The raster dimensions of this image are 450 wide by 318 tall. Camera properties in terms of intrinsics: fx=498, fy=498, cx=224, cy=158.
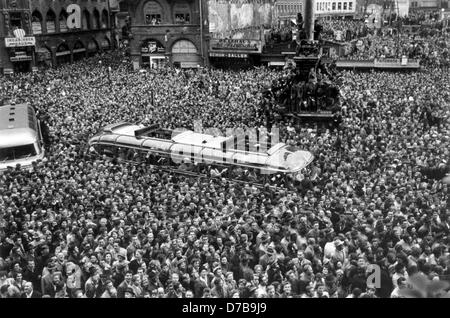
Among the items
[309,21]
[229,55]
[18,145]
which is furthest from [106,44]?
[18,145]

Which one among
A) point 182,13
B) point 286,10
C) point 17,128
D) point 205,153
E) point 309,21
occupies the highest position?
point 286,10

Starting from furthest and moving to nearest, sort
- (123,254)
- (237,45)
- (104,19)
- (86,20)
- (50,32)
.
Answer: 1. (104,19)
2. (86,20)
3. (50,32)
4. (237,45)
5. (123,254)

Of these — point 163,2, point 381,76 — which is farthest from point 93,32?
point 381,76

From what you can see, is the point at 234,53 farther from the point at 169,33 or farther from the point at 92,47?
the point at 92,47

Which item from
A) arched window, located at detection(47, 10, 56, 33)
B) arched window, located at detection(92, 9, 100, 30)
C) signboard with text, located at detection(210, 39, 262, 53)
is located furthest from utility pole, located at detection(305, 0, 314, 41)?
arched window, located at detection(92, 9, 100, 30)

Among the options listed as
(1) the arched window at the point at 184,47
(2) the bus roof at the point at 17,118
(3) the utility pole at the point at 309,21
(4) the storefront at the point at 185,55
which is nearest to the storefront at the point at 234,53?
(4) the storefront at the point at 185,55

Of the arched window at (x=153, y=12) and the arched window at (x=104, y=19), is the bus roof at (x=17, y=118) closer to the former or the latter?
the arched window at (x=153, y=12)

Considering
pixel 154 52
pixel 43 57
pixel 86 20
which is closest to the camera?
pixel 154 52
